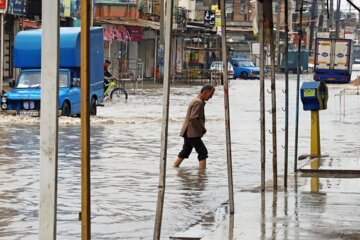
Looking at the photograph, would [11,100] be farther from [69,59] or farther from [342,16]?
[342,16]

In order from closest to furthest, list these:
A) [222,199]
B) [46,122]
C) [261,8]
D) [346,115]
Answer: [46,122]
[261,8]
[222,199]
[346,115]

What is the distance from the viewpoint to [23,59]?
27.5m

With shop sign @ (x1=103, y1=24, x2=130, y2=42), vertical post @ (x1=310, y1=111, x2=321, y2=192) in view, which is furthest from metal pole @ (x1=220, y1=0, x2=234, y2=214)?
shop sign @ (x1=103, y1=24, x2=130, y2=42)

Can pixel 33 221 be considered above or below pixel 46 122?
below

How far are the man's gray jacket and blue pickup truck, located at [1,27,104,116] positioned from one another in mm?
9865

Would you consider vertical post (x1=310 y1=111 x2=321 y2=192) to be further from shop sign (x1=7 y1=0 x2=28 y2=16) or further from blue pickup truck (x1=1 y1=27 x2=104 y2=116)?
shop sign (x1=7 y1=0 x2=28 y2=16)

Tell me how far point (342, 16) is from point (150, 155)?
143741 millimetres

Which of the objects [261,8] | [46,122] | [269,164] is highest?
[261,8]

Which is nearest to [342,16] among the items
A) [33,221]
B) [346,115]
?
[346,115]

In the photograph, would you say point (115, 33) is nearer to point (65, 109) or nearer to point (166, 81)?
point (65, 109)

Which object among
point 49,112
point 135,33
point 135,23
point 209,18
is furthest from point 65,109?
point 209,18

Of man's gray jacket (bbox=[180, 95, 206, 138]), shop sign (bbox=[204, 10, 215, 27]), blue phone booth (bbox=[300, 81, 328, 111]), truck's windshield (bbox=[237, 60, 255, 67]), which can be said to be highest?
shop sign (bbox=[204, 10, 215, 27])

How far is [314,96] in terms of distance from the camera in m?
16.1

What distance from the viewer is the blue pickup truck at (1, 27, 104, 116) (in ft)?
83.2
